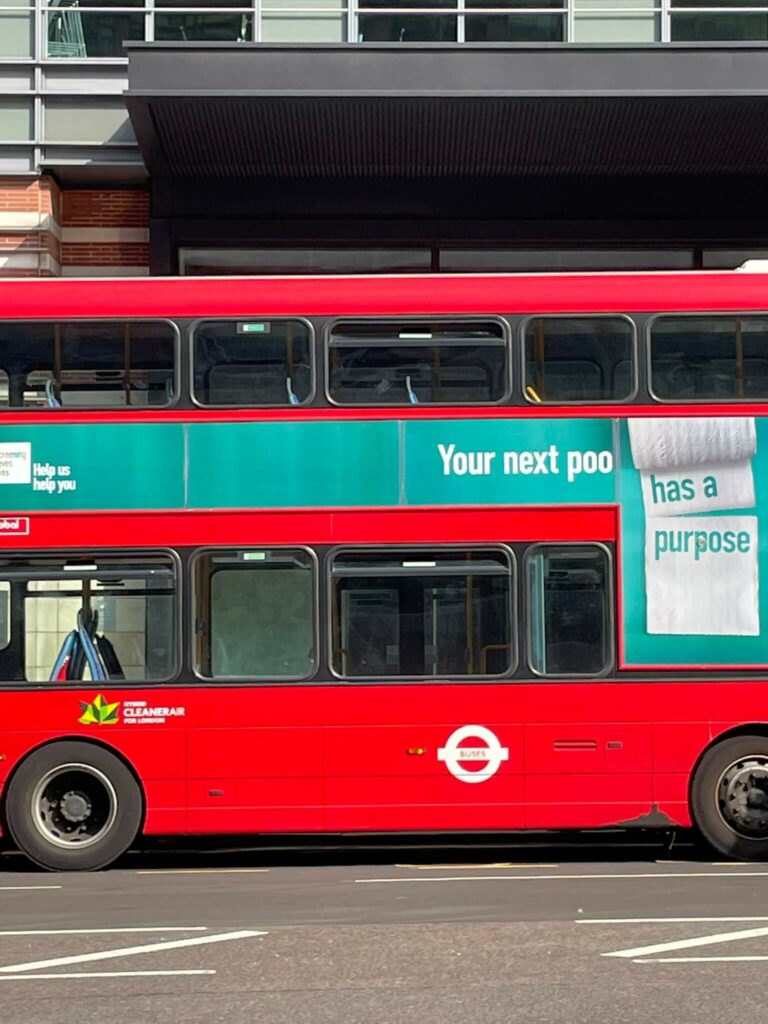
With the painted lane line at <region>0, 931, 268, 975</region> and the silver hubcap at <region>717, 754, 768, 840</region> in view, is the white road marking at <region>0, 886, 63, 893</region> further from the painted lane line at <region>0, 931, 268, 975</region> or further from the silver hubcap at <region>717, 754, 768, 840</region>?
the silver hubcap at <region>717, 754, 768, 840</region>

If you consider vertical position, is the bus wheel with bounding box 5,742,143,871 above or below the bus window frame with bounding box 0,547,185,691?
Result: below

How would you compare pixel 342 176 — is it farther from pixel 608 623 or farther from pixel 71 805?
pixel 71 805

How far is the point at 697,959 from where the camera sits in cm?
817

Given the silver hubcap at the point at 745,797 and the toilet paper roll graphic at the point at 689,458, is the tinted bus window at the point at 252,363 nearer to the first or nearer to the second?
the toilet paper roll graphic at the point at 689,458

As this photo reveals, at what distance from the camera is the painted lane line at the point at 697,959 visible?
811 cm

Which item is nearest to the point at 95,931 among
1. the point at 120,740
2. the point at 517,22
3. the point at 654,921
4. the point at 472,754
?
the point at 654,921

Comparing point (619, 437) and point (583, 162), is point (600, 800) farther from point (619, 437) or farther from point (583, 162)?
point (583, 162)

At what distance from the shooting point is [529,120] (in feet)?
65.2

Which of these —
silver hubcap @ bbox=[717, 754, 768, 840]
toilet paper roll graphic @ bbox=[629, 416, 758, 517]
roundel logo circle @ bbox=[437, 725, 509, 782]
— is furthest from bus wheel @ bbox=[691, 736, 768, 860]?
toilet paper roll graphic @ bbox=[629, 416, 758, 517]

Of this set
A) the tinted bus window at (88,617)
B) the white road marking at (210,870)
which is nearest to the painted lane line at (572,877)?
the white road marking at (210,870)

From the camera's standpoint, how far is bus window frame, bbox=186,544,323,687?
12688mm

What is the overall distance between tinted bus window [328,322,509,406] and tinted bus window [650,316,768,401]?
1112 millimetres

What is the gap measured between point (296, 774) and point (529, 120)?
9.74 meters

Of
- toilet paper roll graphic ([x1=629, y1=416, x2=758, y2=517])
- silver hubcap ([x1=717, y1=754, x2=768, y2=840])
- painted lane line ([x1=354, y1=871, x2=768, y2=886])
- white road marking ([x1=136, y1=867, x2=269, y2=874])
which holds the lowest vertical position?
white road marking ([x1=136, y1=867, x2=269, y2=874])
